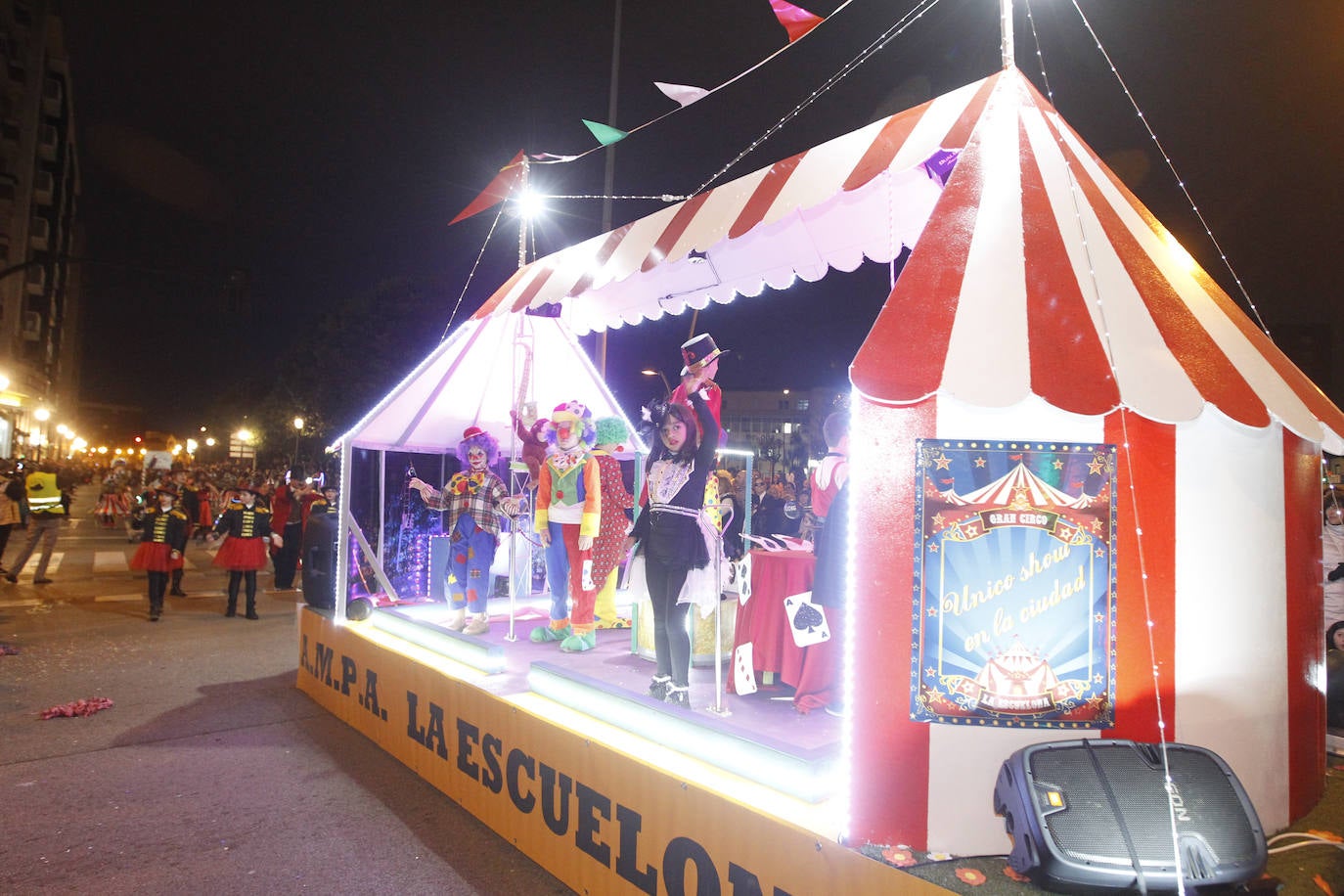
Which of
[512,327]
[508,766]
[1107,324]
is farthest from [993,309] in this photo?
[512,327]

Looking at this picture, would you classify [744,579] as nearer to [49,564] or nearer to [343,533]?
[343,533]

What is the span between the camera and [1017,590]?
8.43 feet

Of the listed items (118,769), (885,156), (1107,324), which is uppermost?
(885,156)

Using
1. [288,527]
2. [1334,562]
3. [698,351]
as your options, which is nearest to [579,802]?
[698,351]

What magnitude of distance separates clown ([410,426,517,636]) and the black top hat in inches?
95.5

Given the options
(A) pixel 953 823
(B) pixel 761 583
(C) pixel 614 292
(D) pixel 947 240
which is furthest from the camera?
(C) pixel 614 292

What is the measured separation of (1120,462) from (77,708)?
7.14 m

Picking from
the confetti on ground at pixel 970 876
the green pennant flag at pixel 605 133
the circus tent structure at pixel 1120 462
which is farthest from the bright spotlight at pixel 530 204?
the confetti on ground at pixel 970 876

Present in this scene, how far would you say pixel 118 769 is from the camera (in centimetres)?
476

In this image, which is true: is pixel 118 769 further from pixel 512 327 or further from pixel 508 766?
pixel 512 327

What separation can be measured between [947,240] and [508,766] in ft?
10.7

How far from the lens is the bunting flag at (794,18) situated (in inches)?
157

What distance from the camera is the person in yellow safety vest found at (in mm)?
11227

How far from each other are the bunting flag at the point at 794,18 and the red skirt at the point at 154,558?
9421mm
